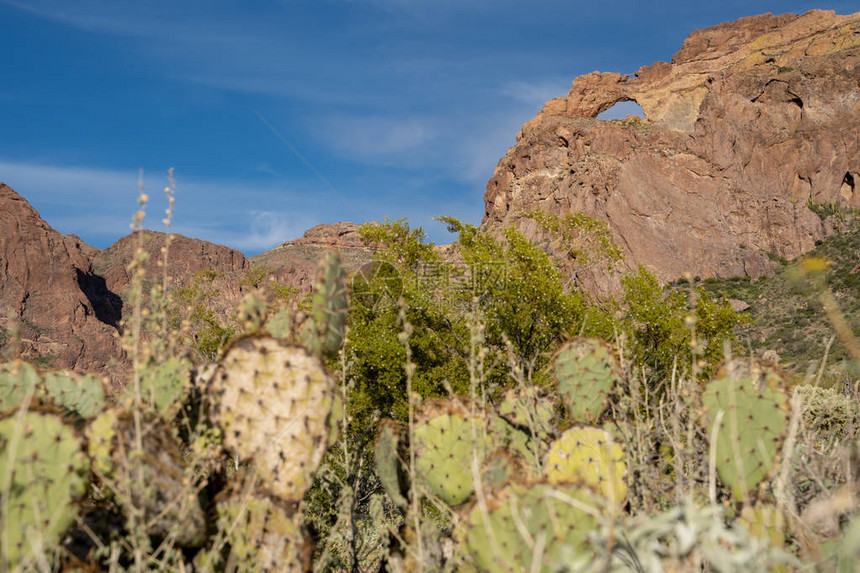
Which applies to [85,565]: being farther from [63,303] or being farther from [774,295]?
[63,303]

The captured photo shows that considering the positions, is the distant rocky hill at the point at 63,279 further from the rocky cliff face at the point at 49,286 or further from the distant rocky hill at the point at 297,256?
the distant rocky hill at the point at 297,256

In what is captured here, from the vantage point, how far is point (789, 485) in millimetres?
2244

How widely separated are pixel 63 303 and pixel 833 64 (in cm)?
9219

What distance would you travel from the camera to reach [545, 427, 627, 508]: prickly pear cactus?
245cm

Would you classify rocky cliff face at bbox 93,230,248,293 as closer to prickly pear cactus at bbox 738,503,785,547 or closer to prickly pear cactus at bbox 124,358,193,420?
prickly pear cactus at bbox 124,358,193,420

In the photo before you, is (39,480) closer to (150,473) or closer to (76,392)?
(150,473)

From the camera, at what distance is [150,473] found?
1.78 meters

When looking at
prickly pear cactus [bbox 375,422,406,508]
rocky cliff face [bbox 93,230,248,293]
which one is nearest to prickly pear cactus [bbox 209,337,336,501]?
prickly pear cactus [bbox 375,422,406,508]

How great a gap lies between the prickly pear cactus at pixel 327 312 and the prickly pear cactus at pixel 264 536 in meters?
0.69

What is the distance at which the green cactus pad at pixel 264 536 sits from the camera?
200 centimetres

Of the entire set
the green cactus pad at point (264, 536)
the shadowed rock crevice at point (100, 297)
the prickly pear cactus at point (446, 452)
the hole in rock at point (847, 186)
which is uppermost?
the hole in rock at point (847, 186)

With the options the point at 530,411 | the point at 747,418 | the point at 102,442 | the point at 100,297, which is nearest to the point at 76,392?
the point at 102,442

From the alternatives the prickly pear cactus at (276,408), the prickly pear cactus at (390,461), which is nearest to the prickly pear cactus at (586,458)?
the prickly pear cactus at (390,461)

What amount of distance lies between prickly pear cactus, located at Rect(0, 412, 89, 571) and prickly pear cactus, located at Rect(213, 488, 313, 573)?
0.52 m
